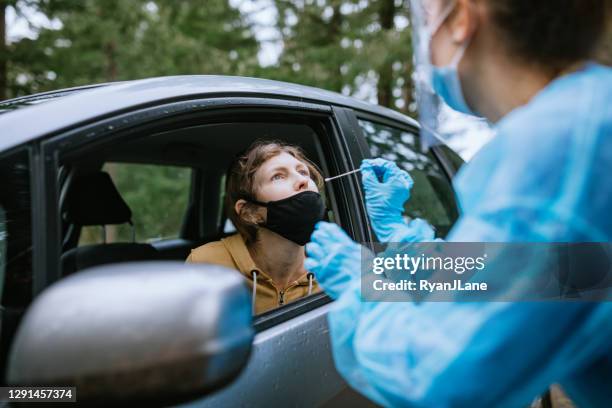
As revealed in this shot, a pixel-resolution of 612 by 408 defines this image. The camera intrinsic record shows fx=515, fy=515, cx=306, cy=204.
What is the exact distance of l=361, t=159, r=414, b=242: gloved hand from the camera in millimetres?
1841

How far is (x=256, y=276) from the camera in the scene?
6.99 feet

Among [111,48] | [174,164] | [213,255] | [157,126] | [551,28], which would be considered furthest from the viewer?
[111,48]

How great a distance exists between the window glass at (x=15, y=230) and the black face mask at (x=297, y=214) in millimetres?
988

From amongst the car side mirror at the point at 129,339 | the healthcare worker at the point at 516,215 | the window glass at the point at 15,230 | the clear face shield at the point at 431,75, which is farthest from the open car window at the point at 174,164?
the healthcare worker at the point at 516,215

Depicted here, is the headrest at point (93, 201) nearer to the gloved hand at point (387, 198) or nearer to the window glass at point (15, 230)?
the window glass at point (15, 230)

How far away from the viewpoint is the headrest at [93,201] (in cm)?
308

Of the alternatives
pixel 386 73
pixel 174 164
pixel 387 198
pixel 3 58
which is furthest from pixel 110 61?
pixel 387 198

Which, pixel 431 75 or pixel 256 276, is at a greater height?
pixel 431 75

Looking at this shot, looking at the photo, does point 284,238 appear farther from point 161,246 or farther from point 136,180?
point 136,180

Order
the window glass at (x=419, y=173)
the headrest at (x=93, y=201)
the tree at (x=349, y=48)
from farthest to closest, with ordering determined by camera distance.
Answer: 1. the tree at (x=349, y=48)
2. the headrest at (x=93, y=201)
3. the window glass at (x=419, y=173)

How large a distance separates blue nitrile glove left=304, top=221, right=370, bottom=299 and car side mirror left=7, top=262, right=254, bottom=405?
15.0 inches

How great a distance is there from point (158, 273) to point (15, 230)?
74cm

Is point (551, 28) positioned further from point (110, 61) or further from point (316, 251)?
point (110, 61)

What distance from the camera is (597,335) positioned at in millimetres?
821
